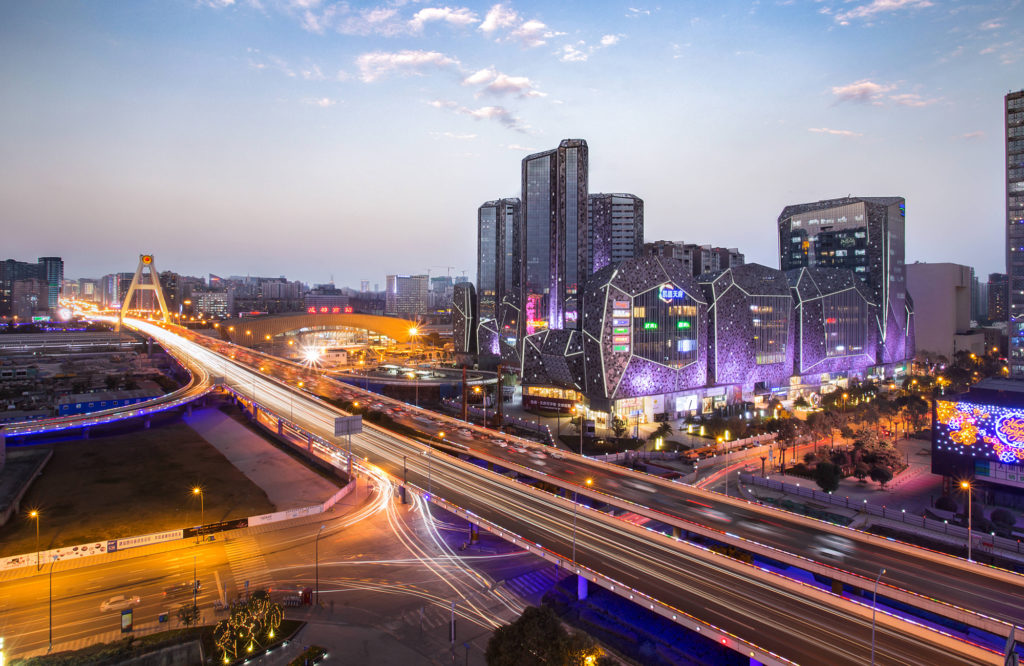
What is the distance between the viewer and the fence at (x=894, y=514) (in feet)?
105

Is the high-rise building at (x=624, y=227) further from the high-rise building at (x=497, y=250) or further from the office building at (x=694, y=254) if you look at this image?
the high-rise building at (x=497, y=250)

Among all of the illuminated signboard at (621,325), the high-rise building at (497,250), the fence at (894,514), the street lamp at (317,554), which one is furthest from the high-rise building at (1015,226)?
the high-rise building at (497,250)

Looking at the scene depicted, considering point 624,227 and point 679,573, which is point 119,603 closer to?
point 679,573

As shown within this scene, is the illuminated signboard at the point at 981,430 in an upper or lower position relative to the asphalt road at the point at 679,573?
upper

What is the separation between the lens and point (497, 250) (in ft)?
434

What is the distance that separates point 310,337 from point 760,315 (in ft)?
374

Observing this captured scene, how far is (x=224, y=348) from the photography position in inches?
4722

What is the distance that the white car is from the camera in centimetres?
2533

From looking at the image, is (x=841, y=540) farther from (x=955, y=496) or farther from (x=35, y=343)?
(x=35, y=343)

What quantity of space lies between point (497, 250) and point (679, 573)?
114 meters

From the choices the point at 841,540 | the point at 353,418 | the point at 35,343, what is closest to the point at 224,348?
the point at 35,343

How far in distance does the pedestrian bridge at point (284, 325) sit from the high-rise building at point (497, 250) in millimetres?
26113

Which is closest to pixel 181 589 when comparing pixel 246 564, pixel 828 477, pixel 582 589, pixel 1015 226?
pixel 246 564

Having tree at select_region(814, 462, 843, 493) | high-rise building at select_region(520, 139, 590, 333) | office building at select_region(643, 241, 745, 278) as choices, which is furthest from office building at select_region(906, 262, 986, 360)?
tree at select_region(814, 462, 843, 493)
